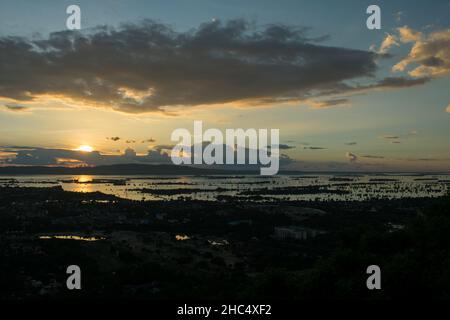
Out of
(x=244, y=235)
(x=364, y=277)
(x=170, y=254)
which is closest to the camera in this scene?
(x=364, y=277)

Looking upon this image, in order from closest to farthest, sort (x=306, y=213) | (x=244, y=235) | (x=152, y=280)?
(x=152, y=280), (x=244, y=235), (x=306, y=213)

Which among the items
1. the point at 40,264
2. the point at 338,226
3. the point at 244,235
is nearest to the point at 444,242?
the point at 40,264

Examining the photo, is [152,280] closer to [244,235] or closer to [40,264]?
[40,264]

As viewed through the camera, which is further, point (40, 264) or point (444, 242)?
point (40, 264)
